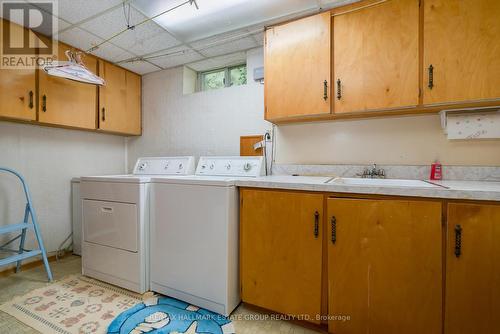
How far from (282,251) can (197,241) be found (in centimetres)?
58

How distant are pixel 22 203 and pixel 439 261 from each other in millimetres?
3283

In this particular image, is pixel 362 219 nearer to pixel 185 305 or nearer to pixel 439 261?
pixel 439 261

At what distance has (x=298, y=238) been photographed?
4.32 feet

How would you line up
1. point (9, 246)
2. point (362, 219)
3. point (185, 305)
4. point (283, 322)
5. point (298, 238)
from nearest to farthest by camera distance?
point (362, 219)
point (298, 238)
point (283, 322)
point (185, 305)
point (9, 246)

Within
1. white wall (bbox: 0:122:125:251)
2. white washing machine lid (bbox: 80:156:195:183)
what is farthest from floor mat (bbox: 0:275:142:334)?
white washing machine lid (bbox: 80:156:195:183)

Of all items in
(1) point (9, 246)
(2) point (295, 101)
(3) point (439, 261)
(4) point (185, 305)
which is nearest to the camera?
(3) point (439, 261)

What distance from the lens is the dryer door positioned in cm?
169

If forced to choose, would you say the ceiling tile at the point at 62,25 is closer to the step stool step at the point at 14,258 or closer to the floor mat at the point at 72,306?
the step stool step at the point at 14,258

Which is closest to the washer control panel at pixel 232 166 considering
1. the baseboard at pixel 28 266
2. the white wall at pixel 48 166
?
the white wall at pixel 48 166

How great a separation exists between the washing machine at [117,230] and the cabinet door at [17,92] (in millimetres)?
750

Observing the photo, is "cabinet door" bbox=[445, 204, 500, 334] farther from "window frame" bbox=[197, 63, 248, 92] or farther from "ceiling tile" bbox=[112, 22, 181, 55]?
"ceiling tile" bbox=[112, 22, 181, 55]

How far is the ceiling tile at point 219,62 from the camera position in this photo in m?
2.35

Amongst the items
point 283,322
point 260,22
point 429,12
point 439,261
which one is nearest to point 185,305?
point 283,322

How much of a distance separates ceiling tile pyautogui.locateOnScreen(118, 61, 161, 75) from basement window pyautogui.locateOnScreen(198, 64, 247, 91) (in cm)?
58
